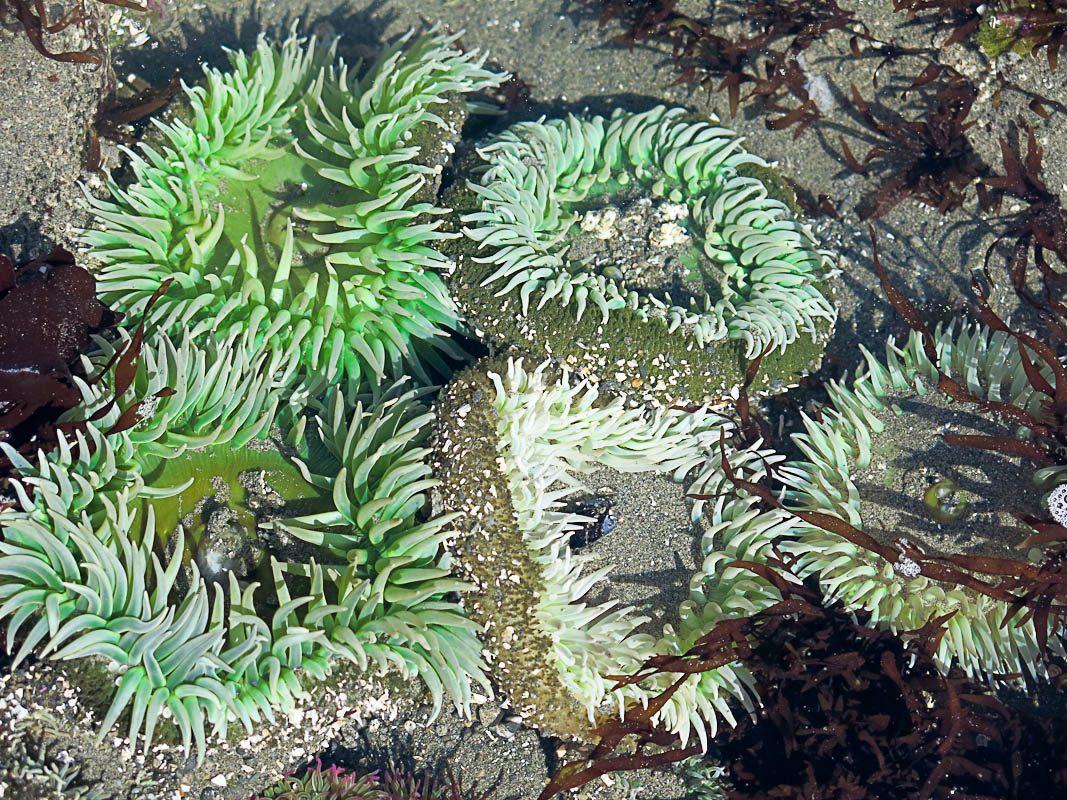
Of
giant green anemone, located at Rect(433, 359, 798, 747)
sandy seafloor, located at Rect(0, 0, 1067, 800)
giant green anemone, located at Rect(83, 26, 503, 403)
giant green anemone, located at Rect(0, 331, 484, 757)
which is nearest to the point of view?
giant green anemone, located at Rect(0, 331, 484, 757)

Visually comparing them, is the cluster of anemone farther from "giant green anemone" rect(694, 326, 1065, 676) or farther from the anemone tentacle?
"giant green anemone" rect(694, 326, 1065, 676)

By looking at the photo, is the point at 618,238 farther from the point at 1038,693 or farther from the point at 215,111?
the point at 1038,693

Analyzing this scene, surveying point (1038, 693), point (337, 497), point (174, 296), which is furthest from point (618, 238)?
point (1038, 693)

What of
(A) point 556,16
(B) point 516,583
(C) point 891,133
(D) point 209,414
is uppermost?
(A) point 556,16

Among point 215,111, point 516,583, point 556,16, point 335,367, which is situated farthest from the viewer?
point 556,16

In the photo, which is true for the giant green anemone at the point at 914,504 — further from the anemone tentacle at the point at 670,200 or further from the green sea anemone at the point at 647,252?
the anemone tentacle at the point at 670,200

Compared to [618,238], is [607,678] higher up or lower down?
lower down

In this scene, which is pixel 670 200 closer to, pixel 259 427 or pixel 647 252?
pixel 647 252

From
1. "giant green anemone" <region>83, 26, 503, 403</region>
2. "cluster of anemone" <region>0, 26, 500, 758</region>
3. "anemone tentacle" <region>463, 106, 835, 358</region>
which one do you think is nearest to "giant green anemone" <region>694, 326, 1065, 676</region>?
"anemone tentacle" <region>463, 106, 835, 358</region>
